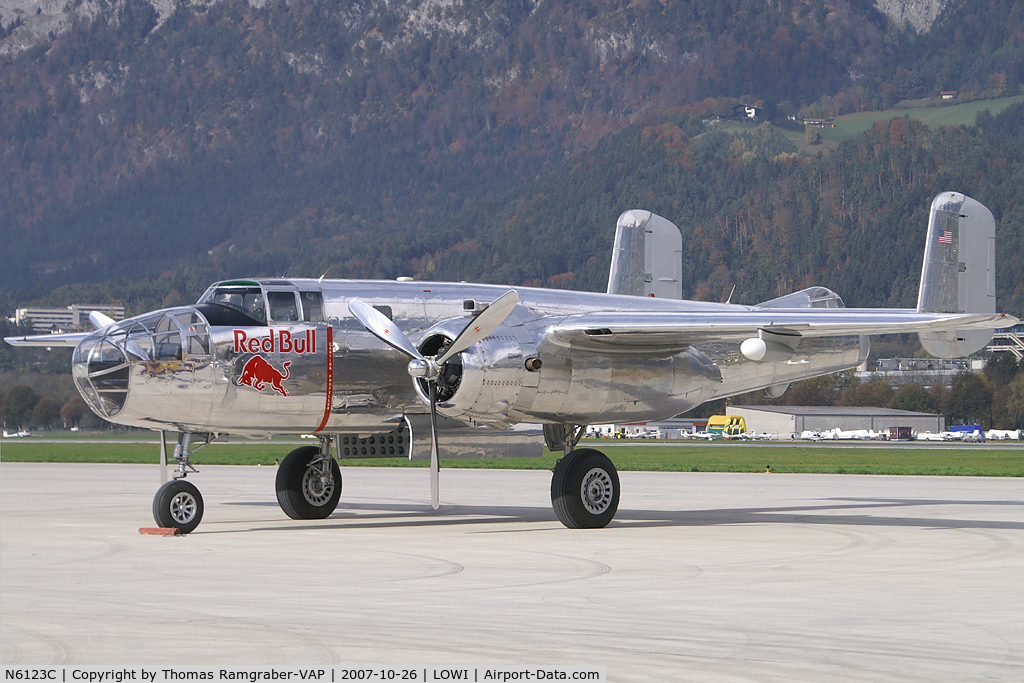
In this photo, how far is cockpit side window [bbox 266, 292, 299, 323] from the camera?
19.3 metres

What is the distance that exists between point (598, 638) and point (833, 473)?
35559 millimetres

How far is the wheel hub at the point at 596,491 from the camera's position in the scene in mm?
20003

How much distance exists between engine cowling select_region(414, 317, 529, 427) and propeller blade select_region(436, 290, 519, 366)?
16 centimetres

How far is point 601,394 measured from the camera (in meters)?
20.4

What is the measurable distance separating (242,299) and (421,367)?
3.28 meters

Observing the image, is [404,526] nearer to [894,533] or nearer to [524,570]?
[524,570]

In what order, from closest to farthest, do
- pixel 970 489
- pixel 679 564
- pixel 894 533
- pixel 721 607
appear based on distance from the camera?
1. pixel 721 607
2. pixel 679 564
3. pixel 894 533
4. pixel 970 489

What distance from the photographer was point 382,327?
757 inches

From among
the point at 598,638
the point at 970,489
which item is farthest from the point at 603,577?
the point at 970,489

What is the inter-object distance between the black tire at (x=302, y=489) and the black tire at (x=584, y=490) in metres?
4.83

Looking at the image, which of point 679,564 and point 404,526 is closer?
point 679,564

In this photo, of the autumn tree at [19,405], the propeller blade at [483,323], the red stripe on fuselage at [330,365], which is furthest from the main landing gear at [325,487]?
the autumn tree at [19,405]

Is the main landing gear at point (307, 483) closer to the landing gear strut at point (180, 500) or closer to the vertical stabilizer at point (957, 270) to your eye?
the landing gear strut at point (180, 500)

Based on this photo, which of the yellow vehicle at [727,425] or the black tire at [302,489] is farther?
the yellow vehicle at [727,425]
